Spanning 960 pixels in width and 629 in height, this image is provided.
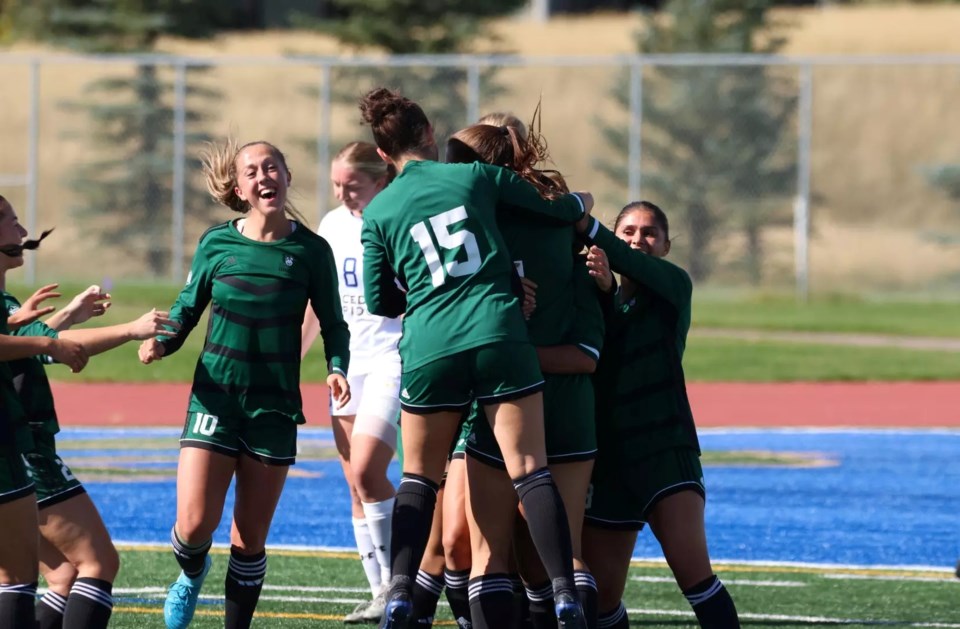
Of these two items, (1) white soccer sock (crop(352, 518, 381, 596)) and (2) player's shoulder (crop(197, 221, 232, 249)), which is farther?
(1) white soccer sock (crop(352, 518, 381, 596))

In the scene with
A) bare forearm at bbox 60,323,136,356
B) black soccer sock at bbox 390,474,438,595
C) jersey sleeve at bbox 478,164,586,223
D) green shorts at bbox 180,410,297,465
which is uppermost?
jersey sleeve at bbox 478,164,586,223

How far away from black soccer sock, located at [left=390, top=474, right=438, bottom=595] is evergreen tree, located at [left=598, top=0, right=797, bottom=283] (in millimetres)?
19130

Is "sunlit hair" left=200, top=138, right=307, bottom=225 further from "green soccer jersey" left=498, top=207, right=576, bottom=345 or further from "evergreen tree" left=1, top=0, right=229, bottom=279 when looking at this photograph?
"evergreen tree" left=1, top=0, right=229, bottom=279

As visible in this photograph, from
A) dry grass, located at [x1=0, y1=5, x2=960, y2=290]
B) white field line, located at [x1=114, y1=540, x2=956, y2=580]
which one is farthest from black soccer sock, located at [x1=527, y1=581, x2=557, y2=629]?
dry grass, located at [x1=0, y1=5, x2=960, y2=290]

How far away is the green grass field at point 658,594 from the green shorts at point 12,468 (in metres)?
1.80

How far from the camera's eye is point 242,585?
599 centimetres

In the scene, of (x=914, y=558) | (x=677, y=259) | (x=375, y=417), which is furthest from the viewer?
(x=677, y=259)

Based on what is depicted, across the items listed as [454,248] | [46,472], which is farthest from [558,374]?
[46,472]

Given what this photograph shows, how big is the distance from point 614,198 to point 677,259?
17.6ft

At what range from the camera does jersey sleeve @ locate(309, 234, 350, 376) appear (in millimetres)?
6102

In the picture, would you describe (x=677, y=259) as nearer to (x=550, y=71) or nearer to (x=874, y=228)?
(x=874, y=228)

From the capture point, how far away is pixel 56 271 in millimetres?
28078

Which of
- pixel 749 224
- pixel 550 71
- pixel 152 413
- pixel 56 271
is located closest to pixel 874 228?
pixel 550 71

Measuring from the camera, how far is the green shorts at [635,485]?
5.49 meters
